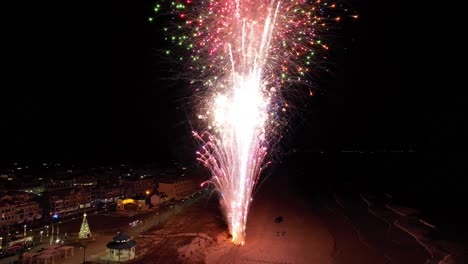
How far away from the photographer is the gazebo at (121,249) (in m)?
17.9

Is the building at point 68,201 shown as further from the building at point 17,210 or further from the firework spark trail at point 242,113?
the firework spark trail at point 242,113

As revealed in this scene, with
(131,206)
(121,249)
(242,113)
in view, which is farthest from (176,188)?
(242,113)

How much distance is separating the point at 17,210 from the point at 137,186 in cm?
1580

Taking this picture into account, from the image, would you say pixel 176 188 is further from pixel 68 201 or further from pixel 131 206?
pixel 68 201

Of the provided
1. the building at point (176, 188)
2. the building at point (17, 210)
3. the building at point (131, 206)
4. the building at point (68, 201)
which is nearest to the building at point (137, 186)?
the building at point (176, 188)

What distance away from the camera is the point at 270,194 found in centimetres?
4362

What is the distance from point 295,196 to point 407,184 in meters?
21.7

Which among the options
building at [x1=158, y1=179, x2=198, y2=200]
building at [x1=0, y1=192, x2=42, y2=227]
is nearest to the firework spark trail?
building at [x1=0, y1=192, x2=42, y2=227]

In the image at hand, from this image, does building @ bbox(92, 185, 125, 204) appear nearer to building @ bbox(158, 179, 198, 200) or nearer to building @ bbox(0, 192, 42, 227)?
building @ bbox(158, 179, 198, 200)

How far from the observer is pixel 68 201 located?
1270 inches

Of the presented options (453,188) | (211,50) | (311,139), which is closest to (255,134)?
(211,50)

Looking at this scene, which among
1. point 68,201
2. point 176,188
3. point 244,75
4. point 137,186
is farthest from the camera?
point 137,186

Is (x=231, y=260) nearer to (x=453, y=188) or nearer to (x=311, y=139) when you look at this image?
(x=453, y=188)

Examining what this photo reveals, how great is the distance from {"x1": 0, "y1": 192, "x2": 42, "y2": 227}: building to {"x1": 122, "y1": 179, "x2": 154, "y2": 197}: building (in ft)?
37.1
